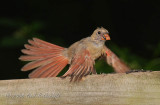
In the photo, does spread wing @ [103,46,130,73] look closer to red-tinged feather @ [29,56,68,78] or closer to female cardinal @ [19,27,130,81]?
female cardinal @ [19,27,130,81]

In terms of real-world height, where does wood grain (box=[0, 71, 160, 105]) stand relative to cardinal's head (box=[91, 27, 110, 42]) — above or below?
below

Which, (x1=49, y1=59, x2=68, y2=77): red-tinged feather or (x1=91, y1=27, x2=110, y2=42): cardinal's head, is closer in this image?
(x1=49, y1=59, x2=68, y2=77): red-tinged feather

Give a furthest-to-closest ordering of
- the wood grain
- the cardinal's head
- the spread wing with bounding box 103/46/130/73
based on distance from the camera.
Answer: the cardinal's head < the spread wing with bounding box 103/46/130/73 < the wood grain

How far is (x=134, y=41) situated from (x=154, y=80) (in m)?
2.66

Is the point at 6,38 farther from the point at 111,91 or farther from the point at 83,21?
the point at 111,91

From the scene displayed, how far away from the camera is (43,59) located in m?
2.29

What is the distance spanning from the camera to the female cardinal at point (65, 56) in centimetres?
211

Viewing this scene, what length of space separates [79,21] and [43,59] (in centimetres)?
194

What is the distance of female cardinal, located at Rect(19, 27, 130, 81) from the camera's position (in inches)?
83.0

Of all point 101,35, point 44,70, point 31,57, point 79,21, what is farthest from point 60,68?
point 79,21

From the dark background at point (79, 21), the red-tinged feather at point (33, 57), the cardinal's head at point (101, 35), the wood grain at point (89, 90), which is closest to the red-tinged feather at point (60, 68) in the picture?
the red-tinged feather at point (33, 57)

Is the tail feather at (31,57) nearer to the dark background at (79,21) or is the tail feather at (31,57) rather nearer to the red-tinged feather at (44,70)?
the red-tinged feather at (44,70)

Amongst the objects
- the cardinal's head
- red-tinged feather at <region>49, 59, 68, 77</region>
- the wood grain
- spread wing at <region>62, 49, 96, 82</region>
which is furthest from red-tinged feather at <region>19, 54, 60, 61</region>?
the wood grain

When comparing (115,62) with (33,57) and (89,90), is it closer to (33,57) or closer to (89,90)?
(33,57)
